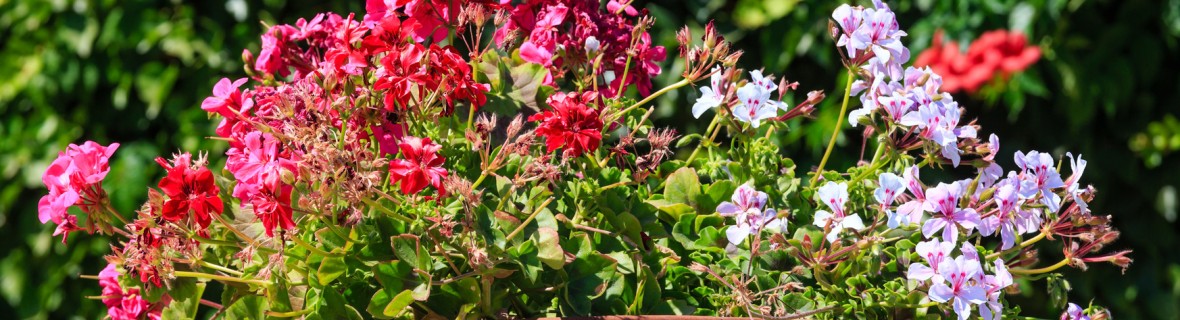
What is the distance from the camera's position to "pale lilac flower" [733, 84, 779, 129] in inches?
38.8

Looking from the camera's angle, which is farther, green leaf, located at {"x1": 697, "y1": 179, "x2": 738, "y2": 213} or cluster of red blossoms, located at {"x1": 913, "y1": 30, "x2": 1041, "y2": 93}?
cluster of red blossoms, located at {"x1": 913, "y1": 30, "x2": 1041, "y2": 93}

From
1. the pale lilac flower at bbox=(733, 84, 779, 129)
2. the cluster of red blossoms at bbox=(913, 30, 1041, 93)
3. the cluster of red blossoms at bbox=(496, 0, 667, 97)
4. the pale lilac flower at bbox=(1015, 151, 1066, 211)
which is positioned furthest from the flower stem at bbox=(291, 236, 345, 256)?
the cluster of red blossoms at bbox=(913, 30, 1041, 93)

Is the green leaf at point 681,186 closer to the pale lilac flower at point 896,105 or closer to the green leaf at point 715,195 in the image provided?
the green leaf at point 715,195

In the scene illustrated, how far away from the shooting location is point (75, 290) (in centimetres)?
304

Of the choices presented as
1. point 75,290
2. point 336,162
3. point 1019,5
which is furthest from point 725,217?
point 75,290

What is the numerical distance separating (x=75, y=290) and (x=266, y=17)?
0.95m

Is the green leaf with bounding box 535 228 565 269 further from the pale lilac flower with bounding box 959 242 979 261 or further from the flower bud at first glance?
the pale lilac flower with bounding box 959 242 979 261

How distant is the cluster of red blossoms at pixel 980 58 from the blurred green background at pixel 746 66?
3 centimetres

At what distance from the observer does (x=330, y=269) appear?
36.8 inches

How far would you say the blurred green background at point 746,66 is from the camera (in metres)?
2.76

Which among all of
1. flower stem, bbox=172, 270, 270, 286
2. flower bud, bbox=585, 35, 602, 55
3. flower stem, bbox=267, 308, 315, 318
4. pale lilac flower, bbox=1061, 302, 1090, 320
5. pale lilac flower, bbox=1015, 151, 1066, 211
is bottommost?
flower stem, bbox=267, 308, 315, 318

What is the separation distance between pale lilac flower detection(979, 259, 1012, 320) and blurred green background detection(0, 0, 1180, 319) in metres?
1.71

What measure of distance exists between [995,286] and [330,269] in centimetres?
55

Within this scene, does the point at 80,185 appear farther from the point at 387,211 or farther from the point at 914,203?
the point at 914,203
